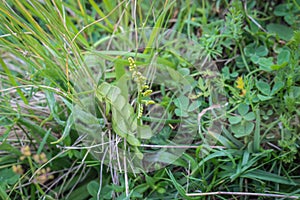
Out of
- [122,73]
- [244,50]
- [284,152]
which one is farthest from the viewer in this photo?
[244,50]

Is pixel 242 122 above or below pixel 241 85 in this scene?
below

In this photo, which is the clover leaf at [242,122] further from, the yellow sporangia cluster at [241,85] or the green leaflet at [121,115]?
the green leaflet at [121,115]

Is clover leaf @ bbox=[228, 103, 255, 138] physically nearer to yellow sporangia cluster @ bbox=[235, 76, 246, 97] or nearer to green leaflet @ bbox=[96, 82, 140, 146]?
yellow sporangia cluster @ bbox=[235, 76, 246, 97]

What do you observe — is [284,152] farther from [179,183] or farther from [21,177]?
[21,177]

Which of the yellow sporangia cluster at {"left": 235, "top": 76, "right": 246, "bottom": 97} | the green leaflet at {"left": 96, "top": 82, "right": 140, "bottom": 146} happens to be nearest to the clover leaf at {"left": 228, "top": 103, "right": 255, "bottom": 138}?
the yellow sporangia cluster at {"left": 235, "top": 76, "right": 246, "bottom": 97}

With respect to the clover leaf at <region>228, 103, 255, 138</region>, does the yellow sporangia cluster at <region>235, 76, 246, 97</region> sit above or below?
above

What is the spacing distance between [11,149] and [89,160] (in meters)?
0.26

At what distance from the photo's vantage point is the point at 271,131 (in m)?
1.27

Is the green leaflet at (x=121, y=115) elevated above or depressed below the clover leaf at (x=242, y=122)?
above

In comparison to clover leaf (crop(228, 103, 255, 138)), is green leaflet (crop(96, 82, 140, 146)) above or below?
above

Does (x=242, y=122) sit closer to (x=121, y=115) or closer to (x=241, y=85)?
(x=241, y=85)

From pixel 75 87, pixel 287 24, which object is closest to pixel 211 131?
pixel 75 87

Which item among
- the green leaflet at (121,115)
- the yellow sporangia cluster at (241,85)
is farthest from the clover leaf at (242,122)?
the green leaflet at (121,115)

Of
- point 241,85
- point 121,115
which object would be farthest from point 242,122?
point 121,115
